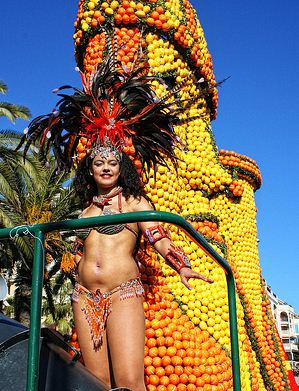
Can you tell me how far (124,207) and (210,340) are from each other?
2.02 meters

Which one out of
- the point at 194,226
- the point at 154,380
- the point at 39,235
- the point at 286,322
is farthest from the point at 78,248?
the point at 286,322

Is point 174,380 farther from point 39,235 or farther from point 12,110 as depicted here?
Result: point 12,110

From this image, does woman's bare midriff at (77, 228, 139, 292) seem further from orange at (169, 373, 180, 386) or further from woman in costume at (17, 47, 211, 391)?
orange at (169, 373, 180, 386)

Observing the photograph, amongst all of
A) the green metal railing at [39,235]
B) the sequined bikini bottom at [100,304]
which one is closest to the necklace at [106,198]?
the sequined bikini bottom at [100,304]

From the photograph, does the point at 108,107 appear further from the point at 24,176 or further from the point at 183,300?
the point at 24,176

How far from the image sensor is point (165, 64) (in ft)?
20.1

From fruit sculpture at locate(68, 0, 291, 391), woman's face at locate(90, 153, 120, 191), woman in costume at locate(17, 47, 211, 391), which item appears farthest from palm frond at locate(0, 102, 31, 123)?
woman's face at locate(90, 153, 120, 191)

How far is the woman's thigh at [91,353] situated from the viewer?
10.1 ft

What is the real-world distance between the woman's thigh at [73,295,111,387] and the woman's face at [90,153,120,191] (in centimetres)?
89

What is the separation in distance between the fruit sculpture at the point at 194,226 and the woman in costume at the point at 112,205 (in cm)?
44

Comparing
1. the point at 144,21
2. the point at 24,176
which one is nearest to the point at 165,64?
the point at 144,21

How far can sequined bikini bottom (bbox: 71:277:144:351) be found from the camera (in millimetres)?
3133

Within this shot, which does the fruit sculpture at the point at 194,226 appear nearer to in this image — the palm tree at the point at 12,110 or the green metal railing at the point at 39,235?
the green metal railing at the point at 39,235

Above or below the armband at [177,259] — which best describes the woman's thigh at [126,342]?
below
